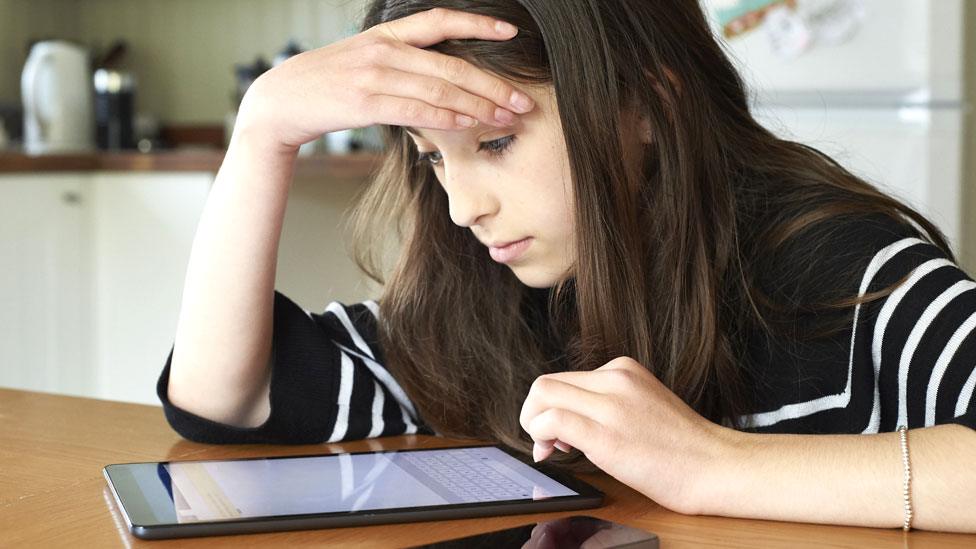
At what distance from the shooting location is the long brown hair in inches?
37.0

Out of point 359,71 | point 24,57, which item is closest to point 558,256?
point 359,71

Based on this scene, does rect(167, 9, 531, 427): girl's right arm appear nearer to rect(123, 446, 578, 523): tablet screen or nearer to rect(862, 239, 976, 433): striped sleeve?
rect(123, 446, 578, 523): tablet screen

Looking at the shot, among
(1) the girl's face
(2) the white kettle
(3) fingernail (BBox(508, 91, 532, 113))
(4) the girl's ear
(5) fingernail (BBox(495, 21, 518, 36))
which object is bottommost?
(1) the girl's face

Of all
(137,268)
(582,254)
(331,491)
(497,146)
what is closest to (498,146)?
(497,146)

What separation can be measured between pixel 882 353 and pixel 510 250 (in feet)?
1.03

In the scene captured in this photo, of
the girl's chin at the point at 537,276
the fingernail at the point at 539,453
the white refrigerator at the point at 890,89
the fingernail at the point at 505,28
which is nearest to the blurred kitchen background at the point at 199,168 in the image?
the white refrigerator at the point at 890,89

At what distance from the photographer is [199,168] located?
9.11ft

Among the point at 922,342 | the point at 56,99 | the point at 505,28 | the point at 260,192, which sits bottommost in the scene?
the point at 922,342

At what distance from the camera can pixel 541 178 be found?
0.96m

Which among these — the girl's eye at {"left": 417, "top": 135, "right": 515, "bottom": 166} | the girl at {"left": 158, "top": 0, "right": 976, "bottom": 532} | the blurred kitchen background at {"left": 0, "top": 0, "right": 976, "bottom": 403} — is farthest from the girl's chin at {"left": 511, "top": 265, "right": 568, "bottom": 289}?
the blurred kitchen background at {"left": 0, "top": 0, "right": 976, "bottom": 403}

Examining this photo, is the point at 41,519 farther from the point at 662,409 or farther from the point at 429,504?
the point at 662,409

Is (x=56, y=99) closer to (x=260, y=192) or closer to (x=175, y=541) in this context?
(x=260, y=192)

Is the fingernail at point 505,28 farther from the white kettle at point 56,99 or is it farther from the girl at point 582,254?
the white kettle at point 56,99

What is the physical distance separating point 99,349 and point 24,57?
1150mm
